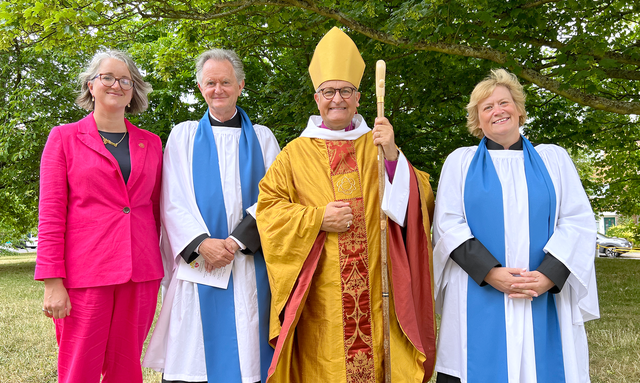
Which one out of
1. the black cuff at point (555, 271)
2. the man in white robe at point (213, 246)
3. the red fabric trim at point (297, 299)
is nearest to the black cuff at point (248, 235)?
the man in white robe at point (213, 246)

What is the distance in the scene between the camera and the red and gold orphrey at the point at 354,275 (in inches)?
106

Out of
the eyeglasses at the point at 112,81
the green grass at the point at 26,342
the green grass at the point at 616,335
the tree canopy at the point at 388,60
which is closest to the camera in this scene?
the eyeglasses at the point at 112,81

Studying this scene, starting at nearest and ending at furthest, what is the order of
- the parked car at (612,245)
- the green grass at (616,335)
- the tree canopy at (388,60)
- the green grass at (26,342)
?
the green grass at (616,335) < the green grass at (26,342) < the tree canopy at (388,60) < the parked car at (612,245)

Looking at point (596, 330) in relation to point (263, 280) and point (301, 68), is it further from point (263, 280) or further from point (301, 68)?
point (301, 68)

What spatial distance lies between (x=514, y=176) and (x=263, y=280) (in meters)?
1.61

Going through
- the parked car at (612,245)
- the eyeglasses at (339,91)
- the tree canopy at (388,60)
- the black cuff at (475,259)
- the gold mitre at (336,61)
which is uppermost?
the tree canopy at (388,60)

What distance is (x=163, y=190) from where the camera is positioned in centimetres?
310

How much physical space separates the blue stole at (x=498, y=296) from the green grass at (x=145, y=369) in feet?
7.57

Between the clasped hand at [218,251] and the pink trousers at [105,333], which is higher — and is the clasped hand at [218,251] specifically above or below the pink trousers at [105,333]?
above

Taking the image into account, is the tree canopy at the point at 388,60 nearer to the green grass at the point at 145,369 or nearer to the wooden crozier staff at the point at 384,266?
the wooden crozier staff at the point at 384,266

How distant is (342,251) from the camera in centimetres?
281

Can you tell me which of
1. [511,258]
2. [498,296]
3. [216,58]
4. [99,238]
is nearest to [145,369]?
[99,238]

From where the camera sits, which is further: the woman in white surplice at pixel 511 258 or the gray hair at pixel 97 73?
the gray hair at pixel 97 73

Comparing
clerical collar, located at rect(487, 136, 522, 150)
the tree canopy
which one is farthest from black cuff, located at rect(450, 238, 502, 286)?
the tree canopy
